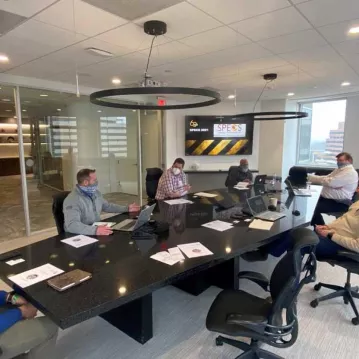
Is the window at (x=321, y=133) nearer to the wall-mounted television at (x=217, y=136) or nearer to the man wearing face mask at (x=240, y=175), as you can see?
the wall-mounted television at (x=217, y=136)

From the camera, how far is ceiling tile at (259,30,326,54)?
2.79 metres

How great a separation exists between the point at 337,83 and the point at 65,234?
17.8ft

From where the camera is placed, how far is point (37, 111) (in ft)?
17.2

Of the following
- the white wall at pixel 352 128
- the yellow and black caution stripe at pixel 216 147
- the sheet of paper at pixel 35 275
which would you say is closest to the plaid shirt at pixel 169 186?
the sheet of paper at pixel 35 275

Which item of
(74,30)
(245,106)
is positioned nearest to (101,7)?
(74,30)

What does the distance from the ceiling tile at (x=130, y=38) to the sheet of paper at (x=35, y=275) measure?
2126mm

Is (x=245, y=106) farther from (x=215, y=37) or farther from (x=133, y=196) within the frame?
(x=215, y=37)

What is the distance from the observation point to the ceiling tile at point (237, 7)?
211cm

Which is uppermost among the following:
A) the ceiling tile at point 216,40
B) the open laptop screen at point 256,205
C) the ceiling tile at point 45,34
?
the ceiling tile at point 216,40

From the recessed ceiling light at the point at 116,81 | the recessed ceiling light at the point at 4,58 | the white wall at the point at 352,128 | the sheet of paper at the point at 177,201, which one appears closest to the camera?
the recessed ceiling light at the point at 4,58

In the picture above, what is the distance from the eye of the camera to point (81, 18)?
7.70 feet

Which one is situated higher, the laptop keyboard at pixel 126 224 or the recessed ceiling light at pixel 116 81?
the recessed ceiling light at pixel 116 81

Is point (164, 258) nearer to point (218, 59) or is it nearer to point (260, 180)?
point (218, 59)

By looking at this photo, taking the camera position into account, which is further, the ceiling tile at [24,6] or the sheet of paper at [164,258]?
the ceiling tile at [24,6]
